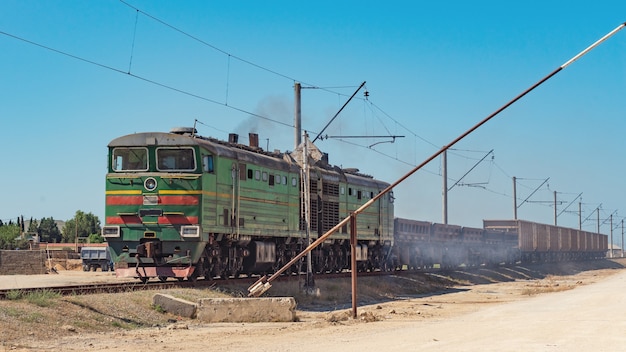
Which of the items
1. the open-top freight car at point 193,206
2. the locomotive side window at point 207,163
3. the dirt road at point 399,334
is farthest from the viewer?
the locomotive side window at point 207,163

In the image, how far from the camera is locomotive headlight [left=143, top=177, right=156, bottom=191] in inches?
1018

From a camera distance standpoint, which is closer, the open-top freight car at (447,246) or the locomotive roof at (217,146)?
the locomotive roof at (217,146)

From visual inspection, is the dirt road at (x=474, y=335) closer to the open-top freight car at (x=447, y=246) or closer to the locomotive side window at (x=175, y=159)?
the locomotive side window at (x=175, y=159)

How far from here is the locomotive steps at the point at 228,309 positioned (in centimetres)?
2170

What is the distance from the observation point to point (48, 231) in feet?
397

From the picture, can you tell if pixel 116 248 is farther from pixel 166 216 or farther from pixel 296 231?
pixel 296 231

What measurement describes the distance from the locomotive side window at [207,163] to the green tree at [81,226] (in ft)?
294

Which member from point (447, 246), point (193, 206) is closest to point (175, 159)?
point (193, 206)

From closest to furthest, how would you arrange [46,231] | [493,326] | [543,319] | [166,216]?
1. [493,326]
2. [543,319]
3. [166,216]
4. [46,231]

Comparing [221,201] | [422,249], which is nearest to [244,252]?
[221,201]

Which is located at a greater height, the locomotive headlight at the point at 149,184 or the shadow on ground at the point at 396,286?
the locomotive headlight at the point at 149,184

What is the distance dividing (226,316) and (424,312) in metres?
7.38

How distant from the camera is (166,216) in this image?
84.4ft

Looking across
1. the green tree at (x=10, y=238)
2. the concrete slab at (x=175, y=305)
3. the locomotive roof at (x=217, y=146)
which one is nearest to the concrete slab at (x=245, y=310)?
the concrete slab at (x=175, y=305)
